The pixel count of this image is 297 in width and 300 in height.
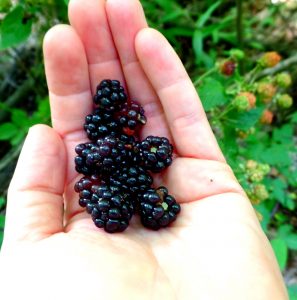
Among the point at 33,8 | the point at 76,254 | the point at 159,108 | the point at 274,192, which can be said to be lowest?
the point at 274,192

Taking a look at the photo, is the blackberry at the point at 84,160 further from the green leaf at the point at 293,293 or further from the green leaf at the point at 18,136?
the green leaf at the point at 293,293

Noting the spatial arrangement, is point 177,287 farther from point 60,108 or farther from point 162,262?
point 60,108

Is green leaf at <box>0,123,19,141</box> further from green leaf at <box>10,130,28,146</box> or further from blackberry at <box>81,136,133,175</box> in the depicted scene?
blackberry at <box>81,136,133,175</box>

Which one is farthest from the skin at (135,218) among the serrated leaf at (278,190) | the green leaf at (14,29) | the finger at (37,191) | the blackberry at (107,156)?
the serrated leaf at (278,190)

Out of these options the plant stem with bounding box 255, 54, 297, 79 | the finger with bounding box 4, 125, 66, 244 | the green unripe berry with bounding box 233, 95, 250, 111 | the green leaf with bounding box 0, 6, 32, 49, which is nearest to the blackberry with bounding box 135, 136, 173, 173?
the finger with bounding box 4, 125, 66, 244

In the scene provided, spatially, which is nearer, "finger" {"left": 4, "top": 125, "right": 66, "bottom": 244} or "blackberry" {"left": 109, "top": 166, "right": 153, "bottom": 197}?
"finger" {"left": 4, "top": 125, "right": 66, "bottom": 244}

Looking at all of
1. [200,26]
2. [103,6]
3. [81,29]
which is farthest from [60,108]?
[200,26]
